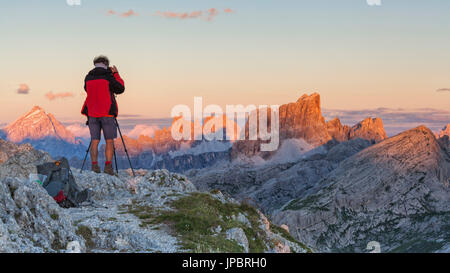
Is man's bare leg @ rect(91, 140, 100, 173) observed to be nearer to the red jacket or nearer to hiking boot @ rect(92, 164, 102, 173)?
hiking boot @ rect(92, 164, 102, 173)

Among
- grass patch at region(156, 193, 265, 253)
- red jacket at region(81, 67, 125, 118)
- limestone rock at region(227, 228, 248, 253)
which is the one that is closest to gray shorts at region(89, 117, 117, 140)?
red jacket at region(81, 67, 125, 118)

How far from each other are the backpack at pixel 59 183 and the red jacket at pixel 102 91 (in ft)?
17.1

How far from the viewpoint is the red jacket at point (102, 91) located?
106 ft

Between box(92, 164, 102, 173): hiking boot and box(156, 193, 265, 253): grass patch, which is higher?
box(92, 164, 102, 173): hiking boot

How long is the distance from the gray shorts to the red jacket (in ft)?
1.31

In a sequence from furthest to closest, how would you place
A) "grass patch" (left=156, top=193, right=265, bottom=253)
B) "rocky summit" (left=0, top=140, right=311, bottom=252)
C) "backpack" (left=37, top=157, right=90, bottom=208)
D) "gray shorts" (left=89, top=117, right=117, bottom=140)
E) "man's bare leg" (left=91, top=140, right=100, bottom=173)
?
"man's bare leg" (left=91, top=140, right=100, bottom=173), "gray shorts" (left=89, top=117, right=117, bottom=140), "backpack" (left=37, top=157, right=90, bottom=208), "grass patch" (left=156, top=193, right=265, bottom=253), "rocky summit" (left=0, top=140, right=311, bottom=252)

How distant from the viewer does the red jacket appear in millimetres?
32188

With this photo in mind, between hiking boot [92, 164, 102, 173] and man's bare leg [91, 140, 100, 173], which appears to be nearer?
man's bare leg [91, 140, 100, 173]

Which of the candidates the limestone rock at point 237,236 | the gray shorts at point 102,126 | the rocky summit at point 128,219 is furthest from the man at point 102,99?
the limestone rock at point 237,236

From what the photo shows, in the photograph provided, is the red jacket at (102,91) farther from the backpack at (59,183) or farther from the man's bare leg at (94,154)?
the backpack at (59,183)

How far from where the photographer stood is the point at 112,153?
3591cm
